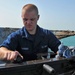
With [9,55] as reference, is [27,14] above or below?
above

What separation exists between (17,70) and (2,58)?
43 centimetres

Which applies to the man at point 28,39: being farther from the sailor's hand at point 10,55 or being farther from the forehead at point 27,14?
the sailor's hand at point 10,55

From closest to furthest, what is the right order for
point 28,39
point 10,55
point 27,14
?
point 10,55, point 27,14, point 28,39

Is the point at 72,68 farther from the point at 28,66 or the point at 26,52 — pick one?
the point at 26,52

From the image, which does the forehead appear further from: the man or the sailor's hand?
the sailor's hand

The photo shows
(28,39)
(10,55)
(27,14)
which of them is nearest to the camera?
(10,55)

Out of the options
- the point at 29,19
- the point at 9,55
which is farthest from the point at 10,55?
the point at 29,19

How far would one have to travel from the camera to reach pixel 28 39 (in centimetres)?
246

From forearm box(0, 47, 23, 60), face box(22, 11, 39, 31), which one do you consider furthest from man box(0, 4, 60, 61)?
forearm box(0, 47, 23, 60)

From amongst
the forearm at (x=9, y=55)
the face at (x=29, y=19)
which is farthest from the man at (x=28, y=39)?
the forearm at (x=9, y=55)

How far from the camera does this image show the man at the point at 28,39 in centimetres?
233

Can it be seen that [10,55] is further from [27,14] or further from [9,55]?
[27,14]

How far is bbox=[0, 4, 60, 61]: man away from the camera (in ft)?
7.65

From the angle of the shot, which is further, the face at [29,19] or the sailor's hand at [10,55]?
the face at [29,19]
